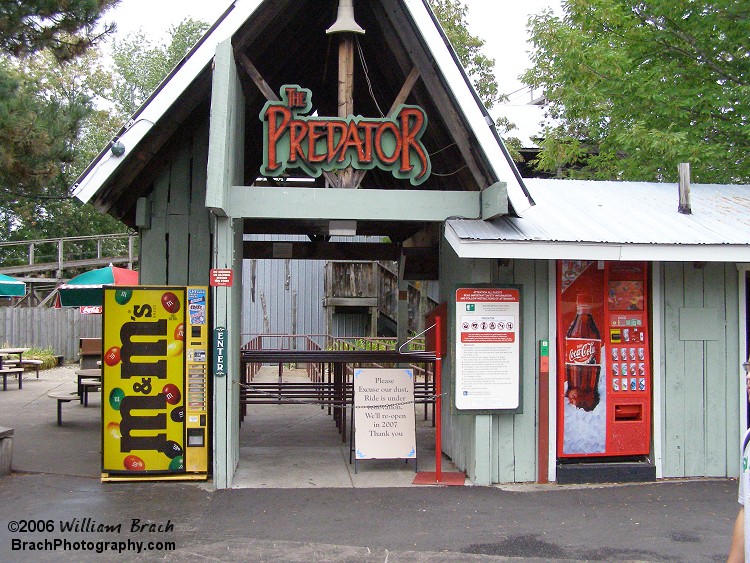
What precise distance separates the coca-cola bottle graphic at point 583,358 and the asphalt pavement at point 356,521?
1.02 meters

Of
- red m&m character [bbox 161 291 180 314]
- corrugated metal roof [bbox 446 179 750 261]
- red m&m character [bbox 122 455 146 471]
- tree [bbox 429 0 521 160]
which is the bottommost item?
red m&m character [bbox 122 455 146 471]

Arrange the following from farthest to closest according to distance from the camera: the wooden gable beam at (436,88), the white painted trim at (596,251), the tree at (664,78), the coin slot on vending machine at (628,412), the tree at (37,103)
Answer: the tree at (664,78) < the tree at (37,103) < the coin slot on vending machine at (628,412) < the wooden gable beam at (436,88) < the white painted trim at (596,251)

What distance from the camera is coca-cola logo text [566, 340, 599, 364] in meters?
8.52

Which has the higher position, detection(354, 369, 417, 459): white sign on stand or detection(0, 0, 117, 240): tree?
detection(0, 0, 117, 240): tree

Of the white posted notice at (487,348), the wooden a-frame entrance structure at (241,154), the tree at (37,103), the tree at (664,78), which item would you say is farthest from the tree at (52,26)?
the tree at (664,78)

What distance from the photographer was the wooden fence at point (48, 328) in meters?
25.0

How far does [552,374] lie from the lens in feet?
27.7

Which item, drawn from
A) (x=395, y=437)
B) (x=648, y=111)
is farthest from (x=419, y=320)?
(x=395, y=437)

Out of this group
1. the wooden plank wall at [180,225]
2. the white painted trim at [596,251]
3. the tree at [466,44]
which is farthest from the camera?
the tree at [466,44]

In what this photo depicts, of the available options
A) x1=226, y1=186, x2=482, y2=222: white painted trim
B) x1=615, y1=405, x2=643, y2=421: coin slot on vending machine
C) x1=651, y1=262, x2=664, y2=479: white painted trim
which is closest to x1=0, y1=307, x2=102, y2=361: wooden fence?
x1=226, y1=186, x2=482, y2=222: white painted trim

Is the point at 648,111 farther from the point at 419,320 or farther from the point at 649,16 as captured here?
the point at 419,320

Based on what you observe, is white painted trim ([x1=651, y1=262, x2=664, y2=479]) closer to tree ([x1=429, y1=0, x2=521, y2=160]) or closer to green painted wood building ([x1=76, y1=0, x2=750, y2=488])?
green painted wood building ([x1=76, y1=0, x2=750, y2=488])

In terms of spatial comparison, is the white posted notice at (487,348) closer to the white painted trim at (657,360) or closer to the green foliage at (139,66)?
the white painted trim at (657,360)

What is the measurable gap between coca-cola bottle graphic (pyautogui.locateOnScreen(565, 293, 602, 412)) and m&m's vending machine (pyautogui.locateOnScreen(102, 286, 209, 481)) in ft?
13.6
